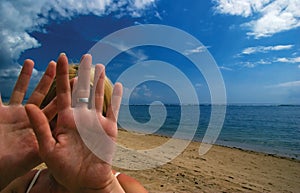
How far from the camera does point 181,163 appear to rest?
30.8 feet

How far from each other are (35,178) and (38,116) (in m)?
0.93

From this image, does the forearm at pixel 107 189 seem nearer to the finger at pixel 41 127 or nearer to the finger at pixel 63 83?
the finger at pixel 41 127

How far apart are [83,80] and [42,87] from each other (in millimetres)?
→ 467

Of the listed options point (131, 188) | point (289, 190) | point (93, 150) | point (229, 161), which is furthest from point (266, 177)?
point (93, 150)

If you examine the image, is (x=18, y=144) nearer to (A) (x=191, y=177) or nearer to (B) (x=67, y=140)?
(B) (x=67, y=140)

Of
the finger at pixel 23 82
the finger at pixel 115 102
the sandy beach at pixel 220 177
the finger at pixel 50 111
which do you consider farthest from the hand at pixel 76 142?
the sandy beach at pixel 220 177

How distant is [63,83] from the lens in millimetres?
1556

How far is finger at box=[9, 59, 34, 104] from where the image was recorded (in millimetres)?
1852

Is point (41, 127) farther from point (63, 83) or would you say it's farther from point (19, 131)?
point (19, 131)

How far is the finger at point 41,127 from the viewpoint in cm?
142

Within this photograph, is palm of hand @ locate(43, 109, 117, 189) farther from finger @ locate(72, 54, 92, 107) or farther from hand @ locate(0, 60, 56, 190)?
hand @ locate(0, 60, 56, 190)

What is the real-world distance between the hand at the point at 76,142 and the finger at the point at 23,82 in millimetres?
450

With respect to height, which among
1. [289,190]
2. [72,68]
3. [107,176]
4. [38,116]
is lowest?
[289,190]

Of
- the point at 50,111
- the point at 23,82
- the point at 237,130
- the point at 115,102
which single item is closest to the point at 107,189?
the point at 115,102
